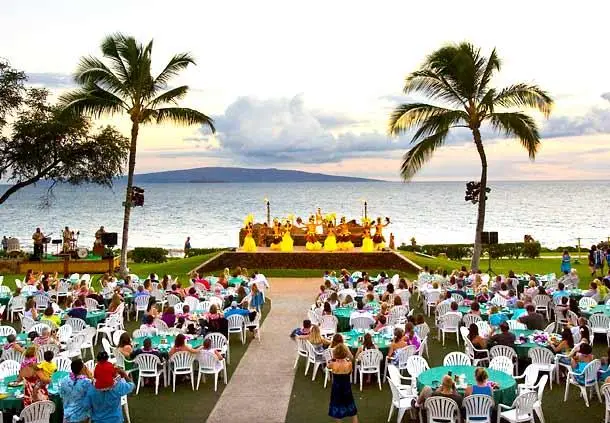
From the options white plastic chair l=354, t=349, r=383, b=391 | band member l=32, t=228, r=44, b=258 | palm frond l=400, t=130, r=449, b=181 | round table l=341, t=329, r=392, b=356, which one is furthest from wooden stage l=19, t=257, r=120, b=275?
white plastic chair l=354, t=349, r=383, b=391

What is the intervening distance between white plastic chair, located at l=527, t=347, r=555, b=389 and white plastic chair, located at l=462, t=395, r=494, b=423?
341 centimetres

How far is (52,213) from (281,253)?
123m

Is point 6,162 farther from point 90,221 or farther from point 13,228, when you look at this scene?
point 90,221

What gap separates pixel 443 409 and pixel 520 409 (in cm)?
128

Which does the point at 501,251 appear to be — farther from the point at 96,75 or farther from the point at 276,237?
the point at 96,75

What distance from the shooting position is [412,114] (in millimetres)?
25672

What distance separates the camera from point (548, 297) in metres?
19.7

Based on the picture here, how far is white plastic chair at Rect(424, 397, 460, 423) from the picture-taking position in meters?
10.2

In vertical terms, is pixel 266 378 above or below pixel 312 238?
below

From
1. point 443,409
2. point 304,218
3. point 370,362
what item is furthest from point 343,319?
point 304,218

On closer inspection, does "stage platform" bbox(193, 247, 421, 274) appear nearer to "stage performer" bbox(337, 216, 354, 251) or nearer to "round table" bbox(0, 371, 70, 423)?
"stage performer" bbox(337, 216, 354, 251)

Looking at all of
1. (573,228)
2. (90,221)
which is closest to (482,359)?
(573,228)

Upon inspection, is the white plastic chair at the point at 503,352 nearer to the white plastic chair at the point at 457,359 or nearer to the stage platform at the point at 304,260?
the white plastic chair at the point at 457,359

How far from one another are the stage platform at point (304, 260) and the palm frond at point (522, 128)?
922 centimetres
